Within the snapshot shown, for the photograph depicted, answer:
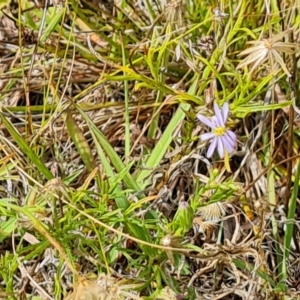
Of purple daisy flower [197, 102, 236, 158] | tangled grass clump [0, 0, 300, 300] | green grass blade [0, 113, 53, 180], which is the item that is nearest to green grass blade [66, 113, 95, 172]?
tangled grass clump [0, 0, 300, 300]

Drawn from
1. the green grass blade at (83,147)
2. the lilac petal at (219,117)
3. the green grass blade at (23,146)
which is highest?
the lilac petal at (219,117)

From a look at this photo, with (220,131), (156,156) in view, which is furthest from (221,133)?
(156,156)

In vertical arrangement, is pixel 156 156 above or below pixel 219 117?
below

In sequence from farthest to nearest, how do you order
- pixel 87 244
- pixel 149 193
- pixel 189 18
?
pixel 189 18 → pixel 149 193 → pixel 87 244

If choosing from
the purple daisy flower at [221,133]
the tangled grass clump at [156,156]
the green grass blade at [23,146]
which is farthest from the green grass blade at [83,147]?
the purple daisy flower at [221,133]

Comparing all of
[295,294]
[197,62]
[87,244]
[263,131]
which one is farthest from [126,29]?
[295,294]

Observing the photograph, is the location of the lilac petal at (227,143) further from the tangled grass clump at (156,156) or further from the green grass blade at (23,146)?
the green grass blade at (23,146)

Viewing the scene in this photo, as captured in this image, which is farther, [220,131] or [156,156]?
[156,156]

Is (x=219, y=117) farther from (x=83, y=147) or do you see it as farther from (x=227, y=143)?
(x=83, y=147)

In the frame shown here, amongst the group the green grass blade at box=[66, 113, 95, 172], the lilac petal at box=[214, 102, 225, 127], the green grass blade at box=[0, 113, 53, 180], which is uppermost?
the lilac petal at box=[214, 102, 225, 127]

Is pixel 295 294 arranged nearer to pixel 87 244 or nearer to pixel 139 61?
pixel 87 244

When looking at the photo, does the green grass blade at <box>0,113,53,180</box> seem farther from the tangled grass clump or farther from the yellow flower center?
the yellow flower center
